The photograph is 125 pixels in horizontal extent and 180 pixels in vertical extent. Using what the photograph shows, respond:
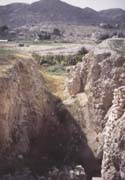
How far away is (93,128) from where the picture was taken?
25.3 meters

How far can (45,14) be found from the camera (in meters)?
180

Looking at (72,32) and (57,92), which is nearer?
(57,92)

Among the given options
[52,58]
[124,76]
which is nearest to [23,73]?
[124,76]

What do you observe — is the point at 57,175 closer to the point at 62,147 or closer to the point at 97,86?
the point at 62,147

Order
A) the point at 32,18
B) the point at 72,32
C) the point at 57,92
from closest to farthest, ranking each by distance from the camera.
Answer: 1. the point at 57,92
2. the point at 72,32
3. the point at 32,18

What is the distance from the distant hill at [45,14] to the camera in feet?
566

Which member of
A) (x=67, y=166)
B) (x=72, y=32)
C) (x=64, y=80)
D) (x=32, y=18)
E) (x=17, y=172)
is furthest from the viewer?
(x=32, y=18)

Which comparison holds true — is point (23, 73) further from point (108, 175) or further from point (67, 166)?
point (108, 175)

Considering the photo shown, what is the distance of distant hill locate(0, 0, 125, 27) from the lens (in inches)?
6796

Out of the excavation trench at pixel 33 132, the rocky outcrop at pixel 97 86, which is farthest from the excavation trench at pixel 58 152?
the rocky outcrop at pixel 97 86

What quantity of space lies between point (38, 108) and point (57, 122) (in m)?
1.34

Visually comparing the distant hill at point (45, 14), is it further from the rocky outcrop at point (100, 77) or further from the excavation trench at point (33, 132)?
the excavation trench at point (33, 132)

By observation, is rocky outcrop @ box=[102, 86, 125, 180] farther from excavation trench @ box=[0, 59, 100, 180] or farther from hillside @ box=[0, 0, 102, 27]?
hillside @ box=[0, 0, 102, 27]

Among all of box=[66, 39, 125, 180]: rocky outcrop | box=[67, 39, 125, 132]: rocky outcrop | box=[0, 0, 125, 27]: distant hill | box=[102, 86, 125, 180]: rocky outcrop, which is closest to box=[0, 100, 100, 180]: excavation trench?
box=[66, 39, 125, 180]: rocky outcrop
